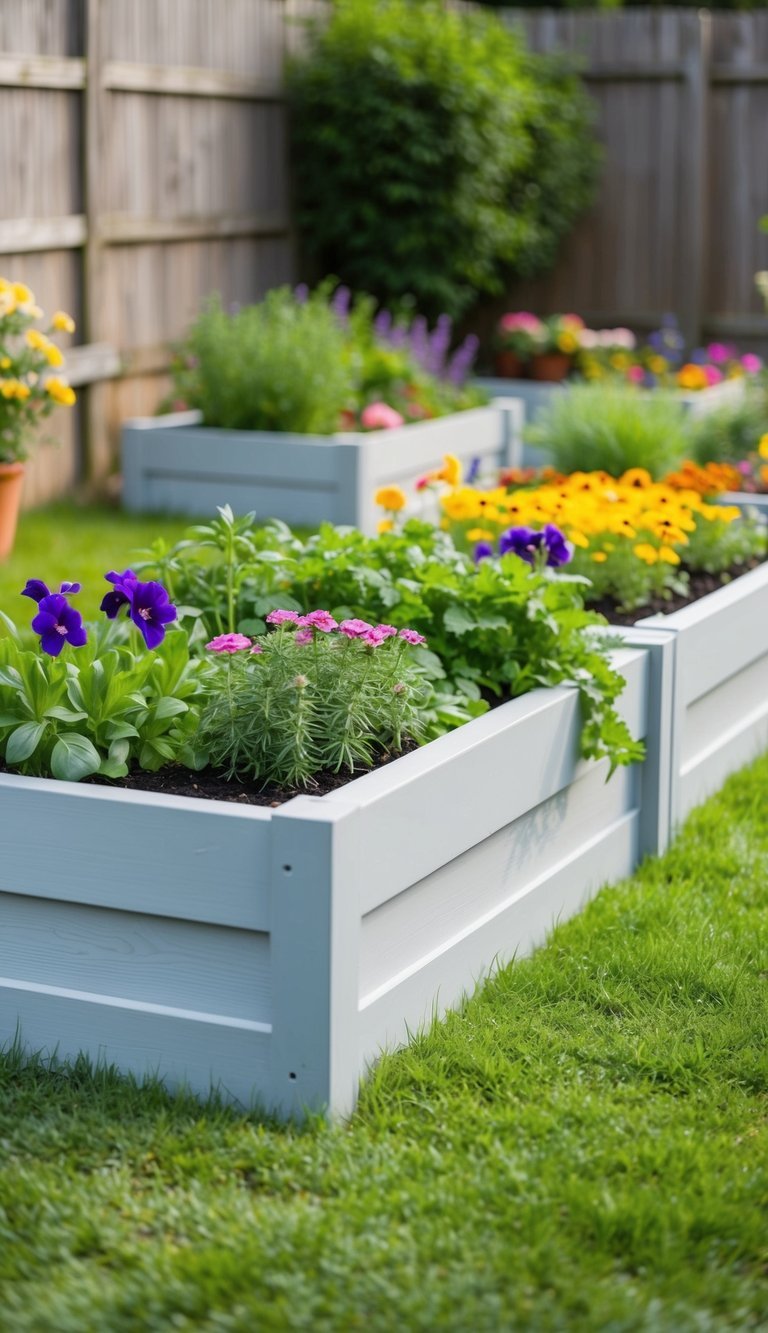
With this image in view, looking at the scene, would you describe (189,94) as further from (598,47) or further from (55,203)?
(598,47)

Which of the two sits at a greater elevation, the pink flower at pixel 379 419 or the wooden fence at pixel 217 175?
the wooden fence at pixel 217 175

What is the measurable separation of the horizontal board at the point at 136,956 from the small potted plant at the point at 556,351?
7238 mm

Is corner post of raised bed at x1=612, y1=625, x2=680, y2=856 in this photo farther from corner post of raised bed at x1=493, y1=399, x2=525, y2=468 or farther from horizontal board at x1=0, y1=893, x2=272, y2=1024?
corner post of raised bed at x1=493, y1=399, x2=525, y2=468

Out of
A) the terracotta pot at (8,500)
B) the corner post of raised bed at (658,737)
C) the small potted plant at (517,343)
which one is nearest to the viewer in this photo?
the corner post of raised bed at (658,737)

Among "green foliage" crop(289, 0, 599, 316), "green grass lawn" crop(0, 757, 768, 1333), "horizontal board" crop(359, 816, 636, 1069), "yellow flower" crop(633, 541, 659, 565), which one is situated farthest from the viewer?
"green foliage" crop(289, 0, 599, 316)

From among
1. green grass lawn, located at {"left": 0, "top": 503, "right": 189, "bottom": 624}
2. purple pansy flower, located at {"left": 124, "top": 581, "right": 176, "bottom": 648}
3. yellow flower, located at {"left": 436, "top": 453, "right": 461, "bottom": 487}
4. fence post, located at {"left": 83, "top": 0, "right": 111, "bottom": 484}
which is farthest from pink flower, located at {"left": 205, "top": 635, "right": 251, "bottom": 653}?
fence post, located at {"left": 83, "top": 0, "right": 111, "bottom": 484}

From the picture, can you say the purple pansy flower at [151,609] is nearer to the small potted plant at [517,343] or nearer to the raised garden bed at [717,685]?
the raised garden bed at [717,685]

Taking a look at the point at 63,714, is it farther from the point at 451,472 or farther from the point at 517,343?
the point at 517,343

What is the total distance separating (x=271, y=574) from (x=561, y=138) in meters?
6.96

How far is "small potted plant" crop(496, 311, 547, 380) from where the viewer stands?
942 centimetres

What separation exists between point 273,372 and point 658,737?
368cm

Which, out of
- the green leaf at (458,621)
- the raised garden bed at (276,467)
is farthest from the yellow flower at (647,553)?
the raised garden bed at (276,467)

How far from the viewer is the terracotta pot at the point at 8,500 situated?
5879 millimetres

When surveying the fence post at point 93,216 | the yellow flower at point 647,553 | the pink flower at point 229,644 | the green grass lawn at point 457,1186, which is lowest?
the green grass lawn at point 457,1186
